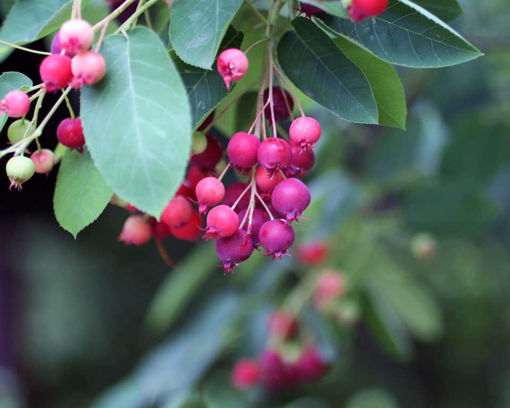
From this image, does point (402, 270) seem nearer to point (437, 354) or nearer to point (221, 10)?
point (437, 354)

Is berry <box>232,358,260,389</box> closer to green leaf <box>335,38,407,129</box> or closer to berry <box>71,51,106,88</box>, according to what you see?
green leaf <box>335,38,407,129</box>

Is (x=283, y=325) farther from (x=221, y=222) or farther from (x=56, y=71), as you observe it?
(x=56, y=71)

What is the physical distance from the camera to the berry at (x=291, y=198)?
1.93 ft

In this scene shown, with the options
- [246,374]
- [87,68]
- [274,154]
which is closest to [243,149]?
[274,154]

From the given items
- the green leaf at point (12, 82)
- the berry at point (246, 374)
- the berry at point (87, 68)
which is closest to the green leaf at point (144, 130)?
the berry at point (87, 68)

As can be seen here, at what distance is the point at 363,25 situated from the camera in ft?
2.05

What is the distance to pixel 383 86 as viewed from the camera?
0.67m

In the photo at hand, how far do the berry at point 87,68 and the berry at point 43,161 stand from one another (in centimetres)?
15

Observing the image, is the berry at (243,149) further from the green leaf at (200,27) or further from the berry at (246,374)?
the berry at (246,374)

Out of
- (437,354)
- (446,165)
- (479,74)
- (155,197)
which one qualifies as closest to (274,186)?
(155,197)

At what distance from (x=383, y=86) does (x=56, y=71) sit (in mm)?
356

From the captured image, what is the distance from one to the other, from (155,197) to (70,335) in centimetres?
280

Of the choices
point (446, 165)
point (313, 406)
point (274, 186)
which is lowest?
point (313, 406)

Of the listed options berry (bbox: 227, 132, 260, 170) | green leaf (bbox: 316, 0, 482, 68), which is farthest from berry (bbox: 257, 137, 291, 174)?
green leaf (bbox: 316, 0, 482, 68)
